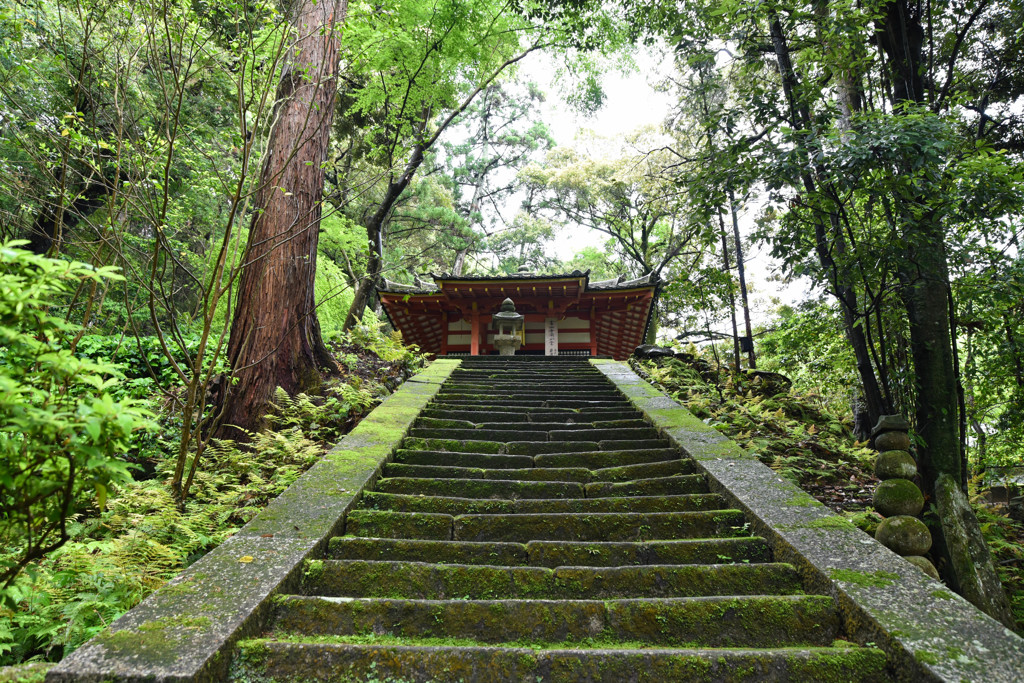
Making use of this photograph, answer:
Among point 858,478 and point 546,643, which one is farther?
point 858,478

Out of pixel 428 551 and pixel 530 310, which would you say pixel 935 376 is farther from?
pixel 530 310

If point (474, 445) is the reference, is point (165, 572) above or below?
below

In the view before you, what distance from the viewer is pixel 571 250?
24594 mm

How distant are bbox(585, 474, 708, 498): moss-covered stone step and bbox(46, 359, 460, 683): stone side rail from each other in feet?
5.62

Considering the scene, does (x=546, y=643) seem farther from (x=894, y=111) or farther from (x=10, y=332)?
(x=894, y=111)

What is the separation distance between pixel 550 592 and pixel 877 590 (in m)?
1.58

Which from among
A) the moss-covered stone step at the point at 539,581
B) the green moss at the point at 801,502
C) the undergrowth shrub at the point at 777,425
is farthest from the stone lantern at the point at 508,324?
the moss-covered stone step at the point at 539,581

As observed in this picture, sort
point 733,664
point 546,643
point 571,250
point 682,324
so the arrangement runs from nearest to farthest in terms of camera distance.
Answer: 1. point 733,664
2. point 546,643
3. point 682,324
4. point 571,250

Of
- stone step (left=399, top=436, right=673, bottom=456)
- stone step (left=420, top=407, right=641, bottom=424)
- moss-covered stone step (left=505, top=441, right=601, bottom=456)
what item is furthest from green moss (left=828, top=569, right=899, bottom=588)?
stone step (left=420, top=407, right=641, bottom=424)

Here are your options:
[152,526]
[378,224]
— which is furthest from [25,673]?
[378,224]

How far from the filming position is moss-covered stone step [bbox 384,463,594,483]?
417cm

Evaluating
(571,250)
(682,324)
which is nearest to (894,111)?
(682,324)

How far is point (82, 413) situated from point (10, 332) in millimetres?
297

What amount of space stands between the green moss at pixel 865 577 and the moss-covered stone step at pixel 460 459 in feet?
7.82
